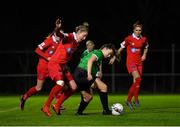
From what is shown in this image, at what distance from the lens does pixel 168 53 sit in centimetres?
2830

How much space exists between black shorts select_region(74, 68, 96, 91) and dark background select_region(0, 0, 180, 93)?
597 inches

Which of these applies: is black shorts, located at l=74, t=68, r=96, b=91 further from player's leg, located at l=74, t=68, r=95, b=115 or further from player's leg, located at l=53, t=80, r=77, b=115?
player's leg, located at l=53, t=80, r=77, b=115

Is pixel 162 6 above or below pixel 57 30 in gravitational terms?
below

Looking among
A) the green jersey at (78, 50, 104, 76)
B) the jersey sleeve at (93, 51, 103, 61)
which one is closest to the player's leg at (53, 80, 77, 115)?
the green jersey at (78, 50, 104, 76)

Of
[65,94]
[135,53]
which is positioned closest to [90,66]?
[65,94]

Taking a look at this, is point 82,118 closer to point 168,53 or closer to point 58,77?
point 58,77

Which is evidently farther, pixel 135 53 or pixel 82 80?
pixel 135 53

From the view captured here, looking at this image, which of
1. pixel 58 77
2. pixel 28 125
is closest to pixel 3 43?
pixel 58 77

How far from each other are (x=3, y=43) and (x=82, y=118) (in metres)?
19.2

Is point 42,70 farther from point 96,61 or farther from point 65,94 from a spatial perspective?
point 96,61

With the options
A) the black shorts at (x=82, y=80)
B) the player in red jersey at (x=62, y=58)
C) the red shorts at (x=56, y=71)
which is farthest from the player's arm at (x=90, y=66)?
the red shorts at (x=56, y=71)

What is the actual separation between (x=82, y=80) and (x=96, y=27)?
62.2 feet

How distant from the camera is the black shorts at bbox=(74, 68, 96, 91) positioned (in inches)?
474

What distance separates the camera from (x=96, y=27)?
30891 millimetres
